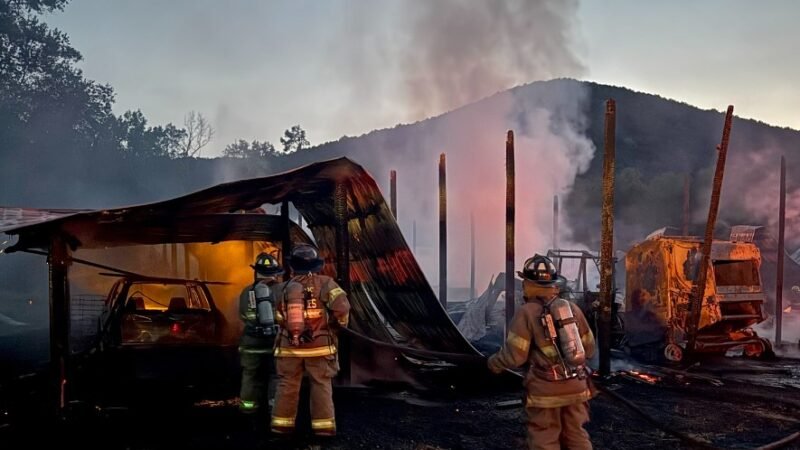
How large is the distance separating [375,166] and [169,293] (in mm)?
47077

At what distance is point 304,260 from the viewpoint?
6020 millimetres

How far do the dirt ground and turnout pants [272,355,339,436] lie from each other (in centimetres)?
23

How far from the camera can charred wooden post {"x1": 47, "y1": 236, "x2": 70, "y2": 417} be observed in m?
6.89

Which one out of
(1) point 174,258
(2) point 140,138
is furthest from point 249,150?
(1) point 174,258

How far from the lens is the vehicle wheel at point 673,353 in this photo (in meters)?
10.6

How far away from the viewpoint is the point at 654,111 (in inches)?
2349

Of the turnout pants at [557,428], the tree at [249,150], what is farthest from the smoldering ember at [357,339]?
the tree at [249,150]

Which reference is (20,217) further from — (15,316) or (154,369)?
(15,316)

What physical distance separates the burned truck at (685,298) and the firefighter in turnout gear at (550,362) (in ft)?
22.7

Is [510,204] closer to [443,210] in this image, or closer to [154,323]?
[443,210]

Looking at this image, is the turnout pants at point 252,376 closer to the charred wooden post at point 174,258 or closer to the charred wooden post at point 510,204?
the charred wooden post at point 510,204

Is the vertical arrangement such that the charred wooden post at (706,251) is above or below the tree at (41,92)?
below

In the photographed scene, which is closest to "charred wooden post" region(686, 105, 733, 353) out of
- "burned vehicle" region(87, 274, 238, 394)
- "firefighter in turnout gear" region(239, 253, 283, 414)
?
"firefighter in turnout gear" region(239, 253, 283, 414)

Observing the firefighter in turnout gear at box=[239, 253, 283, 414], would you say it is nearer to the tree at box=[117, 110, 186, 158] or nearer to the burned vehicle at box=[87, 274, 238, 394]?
the burned vehicle at box=[87, 274, 238, 394]
